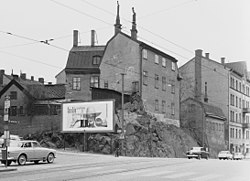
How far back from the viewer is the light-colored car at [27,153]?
26641 millimetres

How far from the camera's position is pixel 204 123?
71.2m

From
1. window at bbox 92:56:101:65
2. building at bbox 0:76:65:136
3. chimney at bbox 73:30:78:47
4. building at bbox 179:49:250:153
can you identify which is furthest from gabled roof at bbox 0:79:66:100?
building at bbox 179:49:250:153

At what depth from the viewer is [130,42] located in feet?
194

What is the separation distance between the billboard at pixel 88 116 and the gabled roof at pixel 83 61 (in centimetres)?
1407

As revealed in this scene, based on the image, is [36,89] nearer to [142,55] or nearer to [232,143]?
[142,55]

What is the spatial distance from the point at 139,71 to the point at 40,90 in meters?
19.7

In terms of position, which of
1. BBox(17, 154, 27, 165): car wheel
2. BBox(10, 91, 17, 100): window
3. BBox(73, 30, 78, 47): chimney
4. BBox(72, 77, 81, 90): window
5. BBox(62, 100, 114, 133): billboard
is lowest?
BBox(17, 154, 27, 165): car wheel

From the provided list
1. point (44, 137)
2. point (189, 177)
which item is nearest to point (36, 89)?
point (44, 137)

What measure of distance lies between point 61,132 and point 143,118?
10.6 m

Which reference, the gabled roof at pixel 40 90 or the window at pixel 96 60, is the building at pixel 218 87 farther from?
the gabled roof at pixel 40 90

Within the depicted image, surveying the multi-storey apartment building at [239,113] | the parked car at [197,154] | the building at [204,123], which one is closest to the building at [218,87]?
the multi-storey apartment building at [239,113]

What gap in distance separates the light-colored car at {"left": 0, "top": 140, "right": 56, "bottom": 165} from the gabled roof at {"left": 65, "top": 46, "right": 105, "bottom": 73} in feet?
116

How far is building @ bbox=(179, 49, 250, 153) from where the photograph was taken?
7612 centimetres

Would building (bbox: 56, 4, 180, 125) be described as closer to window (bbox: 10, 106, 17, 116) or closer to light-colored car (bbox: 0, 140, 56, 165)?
window (bbox: 10, 106, 17, 116)
